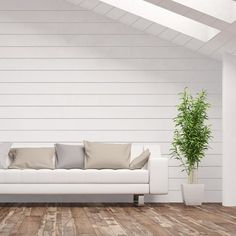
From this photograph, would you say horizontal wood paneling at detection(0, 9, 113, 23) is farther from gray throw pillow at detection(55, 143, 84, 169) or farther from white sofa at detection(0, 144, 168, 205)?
white sofa at detection(0, 144, 168, 205)

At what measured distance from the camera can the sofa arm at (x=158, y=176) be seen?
28.8 feet

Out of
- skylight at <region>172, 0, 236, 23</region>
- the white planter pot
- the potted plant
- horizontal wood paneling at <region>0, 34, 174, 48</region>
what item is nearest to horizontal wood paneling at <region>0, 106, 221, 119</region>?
the potted plant

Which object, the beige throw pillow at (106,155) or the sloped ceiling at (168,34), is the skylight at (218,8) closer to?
the sloped ceiling at (168,34)

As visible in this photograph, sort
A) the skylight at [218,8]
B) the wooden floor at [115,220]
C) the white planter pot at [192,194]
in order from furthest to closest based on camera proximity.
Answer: the white planter pot at [192,194]
the skylight at [218,8]
the wooden floor at [115,220]

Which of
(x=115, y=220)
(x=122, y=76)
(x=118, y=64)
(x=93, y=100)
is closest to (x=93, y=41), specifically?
(x=118, y=64)

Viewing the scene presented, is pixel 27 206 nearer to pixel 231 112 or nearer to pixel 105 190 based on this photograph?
pixel 105 190

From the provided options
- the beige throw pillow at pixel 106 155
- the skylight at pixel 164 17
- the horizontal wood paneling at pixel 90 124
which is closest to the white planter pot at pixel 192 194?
the beige throw pillow at pixel 106 155

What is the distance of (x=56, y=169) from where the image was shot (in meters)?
8.98

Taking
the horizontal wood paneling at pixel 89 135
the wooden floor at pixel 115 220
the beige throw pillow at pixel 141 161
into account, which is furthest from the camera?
the horizontal wood paneling at pixel 89 135

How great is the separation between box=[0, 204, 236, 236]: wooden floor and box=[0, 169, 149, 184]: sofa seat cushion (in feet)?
1.09

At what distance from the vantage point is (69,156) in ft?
30.3

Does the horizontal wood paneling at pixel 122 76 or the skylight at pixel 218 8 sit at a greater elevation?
the skylight at pixel 218 8

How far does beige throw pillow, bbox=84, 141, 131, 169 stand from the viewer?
9102mm

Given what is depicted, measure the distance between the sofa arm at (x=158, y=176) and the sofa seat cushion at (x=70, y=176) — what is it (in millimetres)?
130
